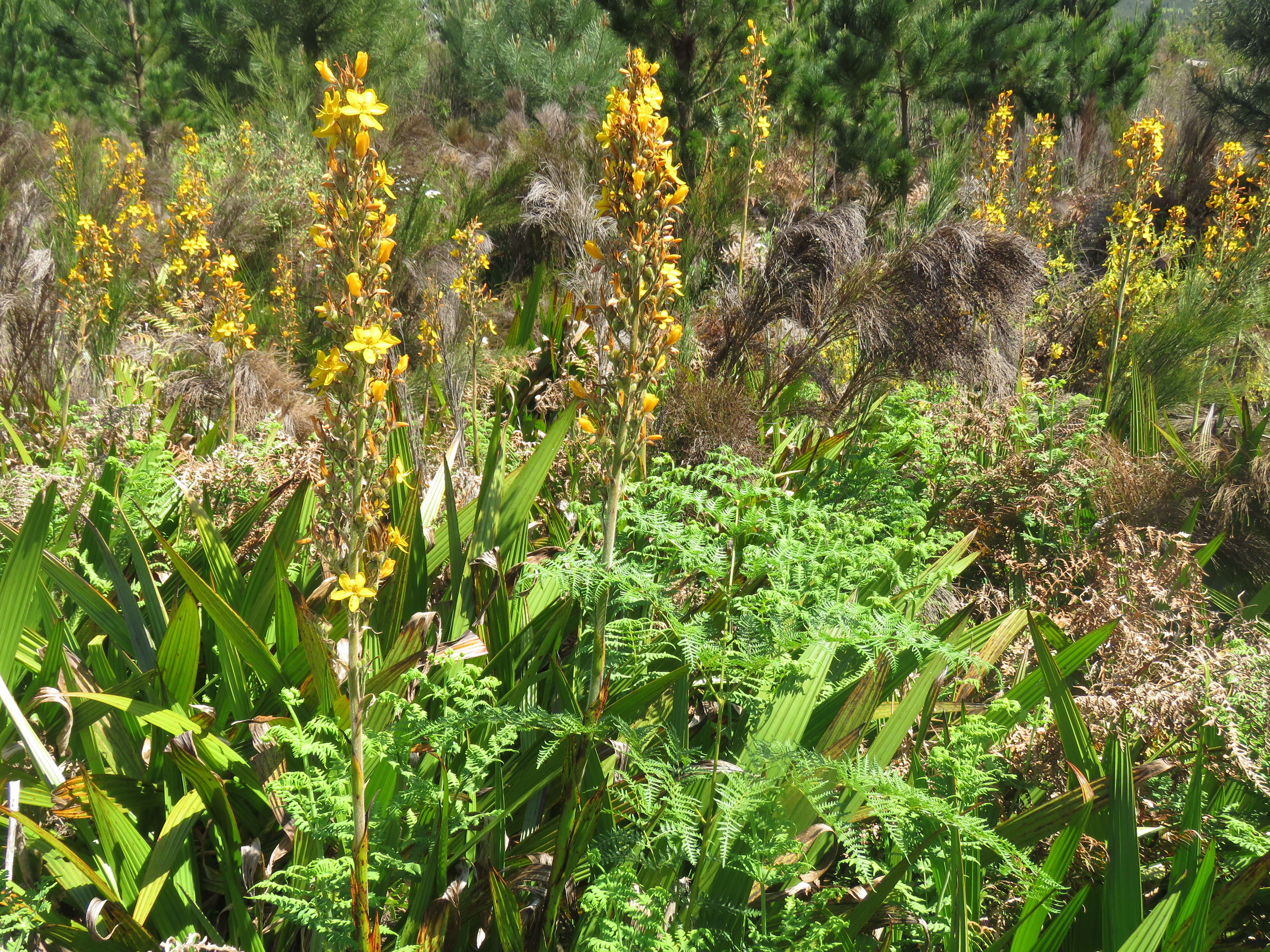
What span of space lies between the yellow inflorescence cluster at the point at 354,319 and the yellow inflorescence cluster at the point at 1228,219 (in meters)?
6.03

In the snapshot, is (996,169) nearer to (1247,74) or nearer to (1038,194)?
(1038,194)

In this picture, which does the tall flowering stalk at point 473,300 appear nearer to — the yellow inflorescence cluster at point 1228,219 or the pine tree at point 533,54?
the yellow inflorescence cluster at point 1228,219

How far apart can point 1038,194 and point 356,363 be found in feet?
21.5

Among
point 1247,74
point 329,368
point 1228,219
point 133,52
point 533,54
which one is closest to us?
point 329,368

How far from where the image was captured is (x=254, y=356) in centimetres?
410

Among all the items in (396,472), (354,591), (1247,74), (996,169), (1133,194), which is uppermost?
(1247,74)

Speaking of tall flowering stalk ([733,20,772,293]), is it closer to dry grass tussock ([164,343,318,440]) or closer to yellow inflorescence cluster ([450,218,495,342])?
yellow inflorescence cluster ([450,218,495,342])

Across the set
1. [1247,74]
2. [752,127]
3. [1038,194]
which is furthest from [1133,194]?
[1247,74]

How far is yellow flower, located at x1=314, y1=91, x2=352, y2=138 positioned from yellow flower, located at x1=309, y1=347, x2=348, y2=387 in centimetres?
29

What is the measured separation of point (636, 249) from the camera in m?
1.39

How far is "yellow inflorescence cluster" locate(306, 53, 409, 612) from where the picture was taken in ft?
3.61

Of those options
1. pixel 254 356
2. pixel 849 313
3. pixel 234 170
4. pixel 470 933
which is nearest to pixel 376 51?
pixel 234 170

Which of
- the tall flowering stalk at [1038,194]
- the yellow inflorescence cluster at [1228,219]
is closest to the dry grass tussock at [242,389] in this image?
the tall flowering stalk at [1038,194]

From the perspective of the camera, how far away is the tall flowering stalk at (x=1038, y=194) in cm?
554
